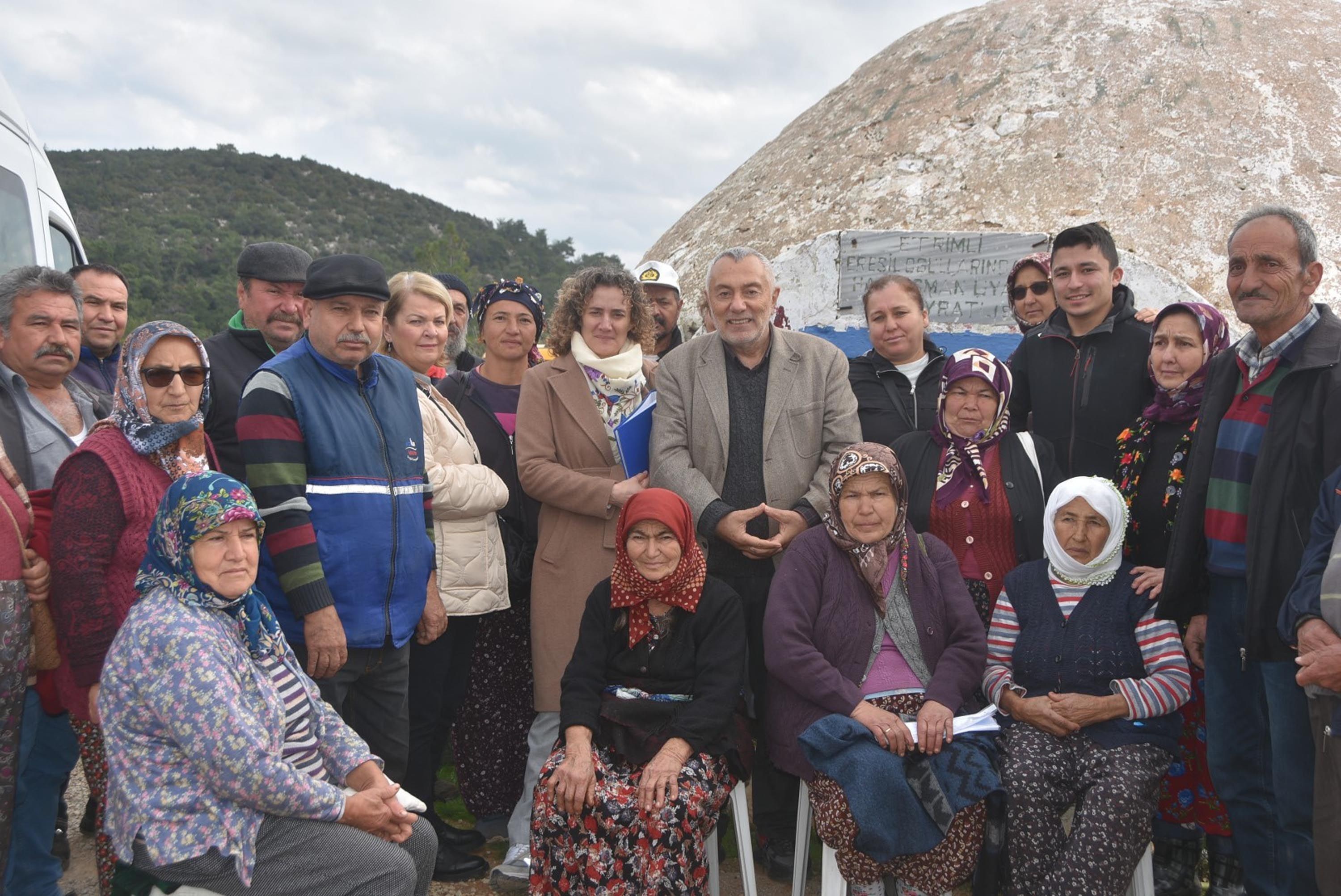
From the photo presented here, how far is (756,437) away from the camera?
3627 millimetres

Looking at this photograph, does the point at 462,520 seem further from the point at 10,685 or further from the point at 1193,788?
the point at 1193,788

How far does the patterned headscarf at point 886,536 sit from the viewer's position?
10.6 ft

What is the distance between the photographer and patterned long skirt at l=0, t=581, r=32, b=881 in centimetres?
263

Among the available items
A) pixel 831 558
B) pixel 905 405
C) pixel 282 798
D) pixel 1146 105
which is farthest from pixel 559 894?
pixel 1146 105

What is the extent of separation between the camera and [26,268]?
10.6 feet

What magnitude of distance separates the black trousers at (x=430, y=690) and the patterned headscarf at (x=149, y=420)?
1104 mm

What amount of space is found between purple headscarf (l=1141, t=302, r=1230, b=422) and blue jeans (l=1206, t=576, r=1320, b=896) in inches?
27.0

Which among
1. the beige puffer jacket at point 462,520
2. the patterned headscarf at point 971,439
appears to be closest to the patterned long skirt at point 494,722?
the beige puffer jacket at point 462,520

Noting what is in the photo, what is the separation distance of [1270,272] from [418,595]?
2.94 m

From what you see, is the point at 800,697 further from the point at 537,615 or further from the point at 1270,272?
the point at 1270,272

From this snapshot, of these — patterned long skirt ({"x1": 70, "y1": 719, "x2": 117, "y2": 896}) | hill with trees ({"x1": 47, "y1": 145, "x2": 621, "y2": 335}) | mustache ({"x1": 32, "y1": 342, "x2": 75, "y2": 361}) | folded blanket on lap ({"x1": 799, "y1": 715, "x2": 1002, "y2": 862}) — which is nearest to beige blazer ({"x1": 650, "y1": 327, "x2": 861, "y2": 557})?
folded blanket on lap ({"x1": 799, "y1": 715, "x2": 1002, "y2": 862})

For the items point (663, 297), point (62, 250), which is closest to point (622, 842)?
point (663, 297)

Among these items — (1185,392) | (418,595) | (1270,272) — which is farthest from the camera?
(1185,392)

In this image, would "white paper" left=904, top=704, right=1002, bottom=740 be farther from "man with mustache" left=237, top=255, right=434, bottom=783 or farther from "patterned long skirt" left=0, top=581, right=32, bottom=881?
"patterned long skirt" left=0, top=581, right=32, bottom=881
